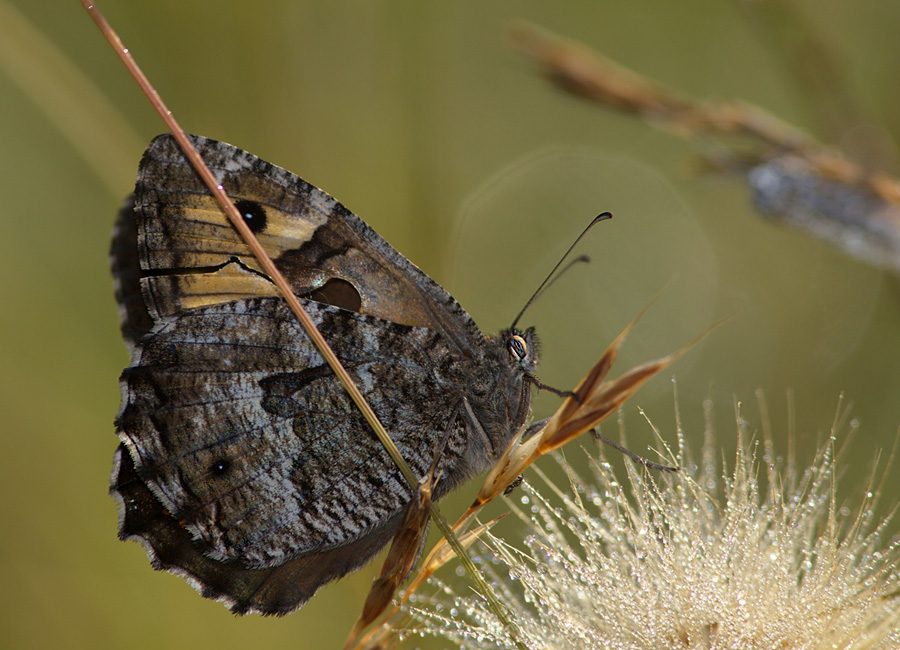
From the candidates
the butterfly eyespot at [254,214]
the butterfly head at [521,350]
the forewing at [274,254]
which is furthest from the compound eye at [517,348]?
the butterfly eyespot at [254,214]

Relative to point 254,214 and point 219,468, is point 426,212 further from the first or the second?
point 219,468

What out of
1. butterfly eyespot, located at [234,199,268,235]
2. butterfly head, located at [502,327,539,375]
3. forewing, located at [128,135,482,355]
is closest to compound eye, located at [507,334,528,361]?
butterfly head, located at [502,327,539,375]

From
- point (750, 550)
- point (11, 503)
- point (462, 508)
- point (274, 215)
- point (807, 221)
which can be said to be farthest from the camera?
point (462, 508)

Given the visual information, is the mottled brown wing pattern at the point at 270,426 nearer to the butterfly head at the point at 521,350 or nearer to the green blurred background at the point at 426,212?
the butterfly head at the point at 521,350

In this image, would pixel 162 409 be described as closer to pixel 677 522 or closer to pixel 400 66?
pixel 677 522

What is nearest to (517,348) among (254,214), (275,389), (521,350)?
(521,350)

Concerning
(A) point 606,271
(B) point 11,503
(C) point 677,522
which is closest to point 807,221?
(C) point 677,522
